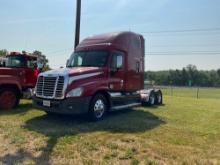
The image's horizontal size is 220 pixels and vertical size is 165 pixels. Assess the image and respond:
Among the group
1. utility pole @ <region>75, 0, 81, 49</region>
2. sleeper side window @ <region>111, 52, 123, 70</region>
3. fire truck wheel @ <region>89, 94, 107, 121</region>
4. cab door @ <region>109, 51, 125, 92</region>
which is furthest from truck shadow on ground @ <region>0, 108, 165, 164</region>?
utility pole @ <region>75, 0, 81, 49</region>

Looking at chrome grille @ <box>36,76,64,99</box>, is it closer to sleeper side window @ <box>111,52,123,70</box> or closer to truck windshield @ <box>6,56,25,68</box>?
sleeper side window @ <box>111,52,123,70</box>

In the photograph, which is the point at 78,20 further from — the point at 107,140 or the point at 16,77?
the point at 107,140

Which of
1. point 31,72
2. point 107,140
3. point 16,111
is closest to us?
point 107,140

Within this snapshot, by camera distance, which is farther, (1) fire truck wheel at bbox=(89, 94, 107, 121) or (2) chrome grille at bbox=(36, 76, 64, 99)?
(1) fire truck wheel at bbox=(89, 94, 107, 121)

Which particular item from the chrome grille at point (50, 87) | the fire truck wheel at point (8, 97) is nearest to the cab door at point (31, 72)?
the fire truck wheel at point (8, 97)

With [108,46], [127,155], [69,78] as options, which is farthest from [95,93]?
[127,155]

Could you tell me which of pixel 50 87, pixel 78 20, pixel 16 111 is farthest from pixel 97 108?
pixel 78 20

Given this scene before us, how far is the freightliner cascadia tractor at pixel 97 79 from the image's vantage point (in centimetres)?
848

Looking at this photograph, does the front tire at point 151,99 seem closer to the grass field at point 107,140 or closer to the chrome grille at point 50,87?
the grass field at point 107,140

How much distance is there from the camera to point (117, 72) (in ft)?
33.8

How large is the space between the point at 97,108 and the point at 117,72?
5.93 ft

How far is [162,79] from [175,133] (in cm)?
9758

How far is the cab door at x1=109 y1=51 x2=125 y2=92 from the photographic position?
32.7 feet

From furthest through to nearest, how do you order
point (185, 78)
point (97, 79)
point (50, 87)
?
point (185, 78) → point (97, 79) → point (50, 87)
